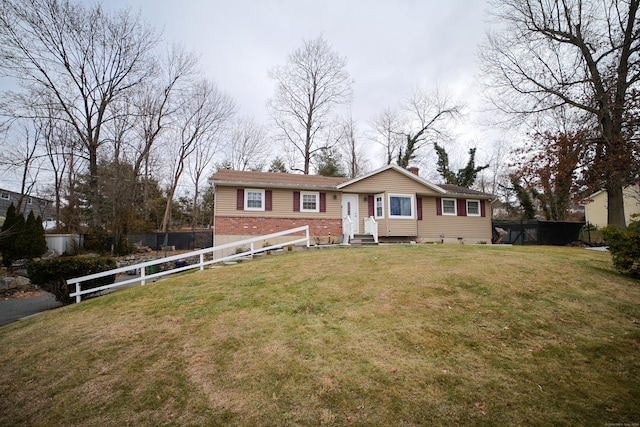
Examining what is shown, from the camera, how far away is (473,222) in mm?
19141

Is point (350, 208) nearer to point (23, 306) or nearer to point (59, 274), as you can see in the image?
point (59, 274)

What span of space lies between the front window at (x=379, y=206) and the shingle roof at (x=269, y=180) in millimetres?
2679

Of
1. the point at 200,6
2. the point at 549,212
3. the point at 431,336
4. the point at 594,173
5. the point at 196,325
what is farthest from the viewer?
the point at 549,212

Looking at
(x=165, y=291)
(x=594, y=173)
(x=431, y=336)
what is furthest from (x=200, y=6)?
(x=594, y=173)

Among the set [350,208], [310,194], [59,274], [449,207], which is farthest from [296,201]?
[449,207]

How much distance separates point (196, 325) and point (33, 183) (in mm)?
28608

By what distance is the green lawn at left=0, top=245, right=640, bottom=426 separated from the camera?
2871 mm

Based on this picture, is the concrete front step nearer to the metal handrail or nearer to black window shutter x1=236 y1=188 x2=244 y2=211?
the metal handrail

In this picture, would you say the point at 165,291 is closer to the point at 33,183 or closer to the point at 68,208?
the point at 68,208

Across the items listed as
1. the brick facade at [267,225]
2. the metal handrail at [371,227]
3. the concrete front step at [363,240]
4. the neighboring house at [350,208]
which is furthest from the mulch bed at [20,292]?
the metal handrail at [371,227]

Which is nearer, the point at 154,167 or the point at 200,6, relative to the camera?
the point at 200,6

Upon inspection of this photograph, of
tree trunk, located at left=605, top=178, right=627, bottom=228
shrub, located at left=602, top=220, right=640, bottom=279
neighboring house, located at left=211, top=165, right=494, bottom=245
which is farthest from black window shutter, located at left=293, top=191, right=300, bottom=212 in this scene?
tree trunk, located at left=605, top=178, right=627, bottom=228

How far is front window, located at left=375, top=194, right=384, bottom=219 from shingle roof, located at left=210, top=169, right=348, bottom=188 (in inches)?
105

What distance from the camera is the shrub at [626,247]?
7027 mm
